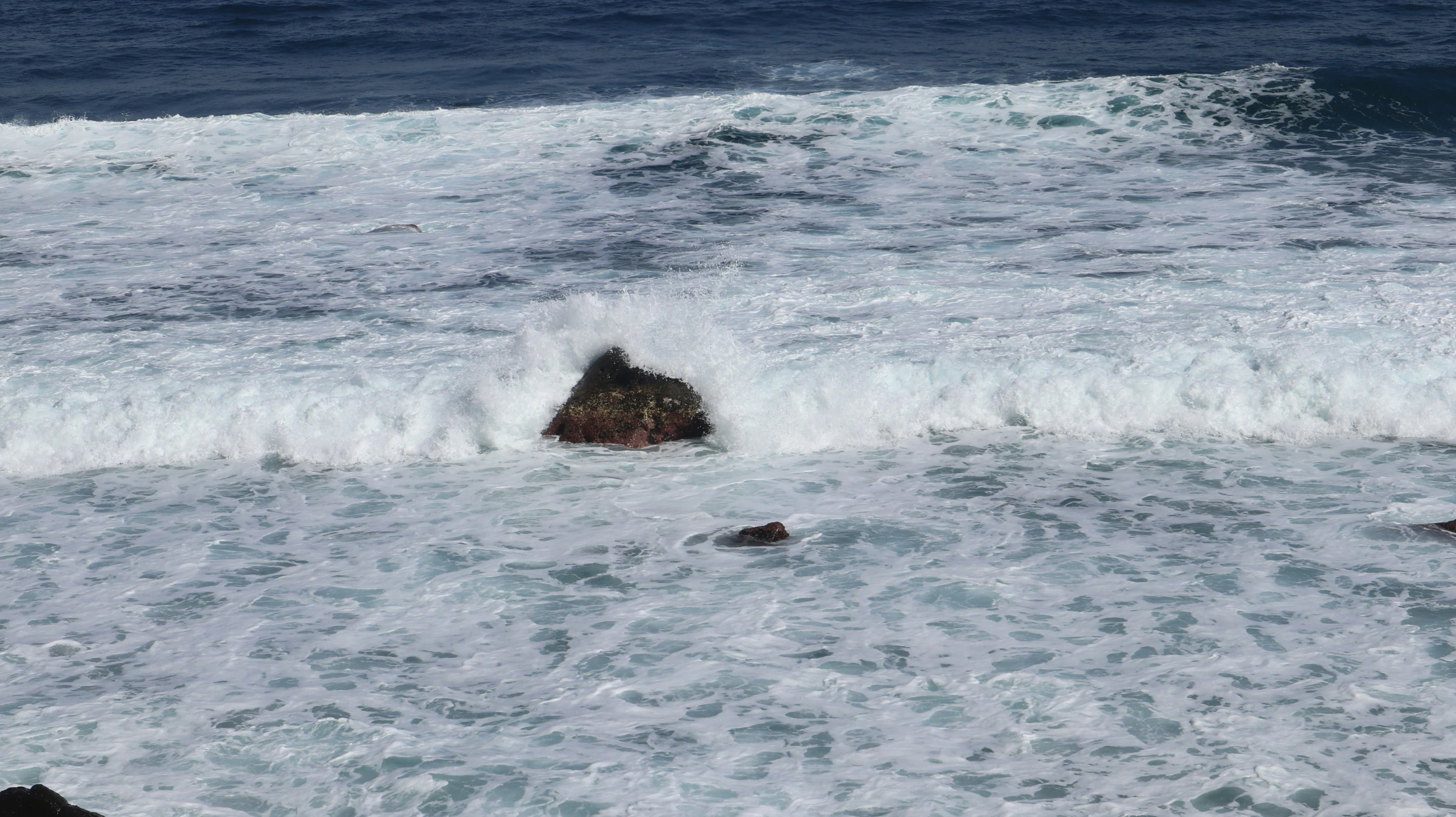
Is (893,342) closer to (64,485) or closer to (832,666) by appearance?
(832,666)

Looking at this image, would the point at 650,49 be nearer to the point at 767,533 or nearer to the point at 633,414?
the point at 633,414

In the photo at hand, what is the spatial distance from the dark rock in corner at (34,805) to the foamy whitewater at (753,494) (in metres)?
0.68

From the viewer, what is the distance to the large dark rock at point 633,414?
8539 millimetres

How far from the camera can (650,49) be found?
23172 millimetres

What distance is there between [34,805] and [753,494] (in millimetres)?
4376

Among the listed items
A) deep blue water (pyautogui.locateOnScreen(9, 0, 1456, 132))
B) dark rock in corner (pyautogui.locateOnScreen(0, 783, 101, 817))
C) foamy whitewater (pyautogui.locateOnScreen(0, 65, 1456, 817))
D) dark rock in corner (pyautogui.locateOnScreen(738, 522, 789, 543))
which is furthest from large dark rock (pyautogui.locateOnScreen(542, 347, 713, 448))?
deep blue water (pyautogui.locateOnScreen(9, 0, 1456, 132))

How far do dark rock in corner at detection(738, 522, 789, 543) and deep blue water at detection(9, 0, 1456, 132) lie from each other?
12842 millimetres

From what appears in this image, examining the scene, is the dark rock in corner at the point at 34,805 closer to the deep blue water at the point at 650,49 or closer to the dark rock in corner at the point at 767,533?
the dark rock in corner at the point at 767,533

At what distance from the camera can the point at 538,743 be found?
525 centimetres

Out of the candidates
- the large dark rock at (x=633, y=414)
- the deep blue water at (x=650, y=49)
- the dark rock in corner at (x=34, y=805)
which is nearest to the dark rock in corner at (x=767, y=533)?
the large dark rock at (x=633, y=414)

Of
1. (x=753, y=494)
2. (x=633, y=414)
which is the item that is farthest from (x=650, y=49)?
(x=753, y=494)

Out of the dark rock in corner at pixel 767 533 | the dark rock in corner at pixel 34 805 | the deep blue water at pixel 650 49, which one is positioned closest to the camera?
the dark rock in corner at pixel 34 805

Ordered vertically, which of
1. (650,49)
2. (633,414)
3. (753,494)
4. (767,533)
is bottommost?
(650,49)

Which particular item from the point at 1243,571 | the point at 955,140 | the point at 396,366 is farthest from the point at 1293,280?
the point at 396,366
